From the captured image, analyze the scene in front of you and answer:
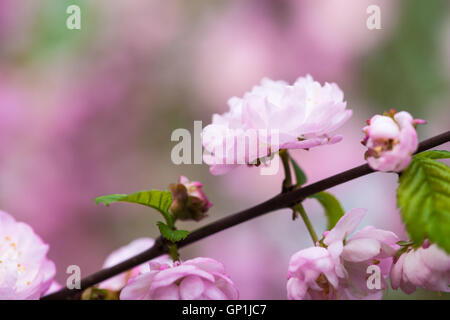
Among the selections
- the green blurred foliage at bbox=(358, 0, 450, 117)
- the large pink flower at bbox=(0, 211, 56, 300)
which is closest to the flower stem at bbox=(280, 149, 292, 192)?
the large pink flower at bbox=(0, 211, 56, 300)

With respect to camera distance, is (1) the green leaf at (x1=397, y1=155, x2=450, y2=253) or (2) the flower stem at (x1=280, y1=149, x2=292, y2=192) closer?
(1) the green leaf at (x1=397, y1=155, x2=450, y2=253)

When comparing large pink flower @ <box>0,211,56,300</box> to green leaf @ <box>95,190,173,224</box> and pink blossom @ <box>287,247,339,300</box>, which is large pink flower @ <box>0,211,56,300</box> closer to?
green leaf @ <box>95,190,173,224</box>

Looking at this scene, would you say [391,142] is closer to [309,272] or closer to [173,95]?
[309,272]

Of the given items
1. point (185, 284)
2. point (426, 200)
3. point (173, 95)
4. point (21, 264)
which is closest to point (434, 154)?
point (426, 200)

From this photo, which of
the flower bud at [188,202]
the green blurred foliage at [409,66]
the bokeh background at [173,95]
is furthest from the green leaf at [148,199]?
the green blurred foliage at [409,66]

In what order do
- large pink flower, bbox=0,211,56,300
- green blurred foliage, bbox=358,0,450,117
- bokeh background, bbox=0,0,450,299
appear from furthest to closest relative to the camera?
1. green blurred foliage, bbox=358,0,450,117
2. bokeh background, bbox=0,0,450,299
3. large pink flower, bbox=0,211,56,300

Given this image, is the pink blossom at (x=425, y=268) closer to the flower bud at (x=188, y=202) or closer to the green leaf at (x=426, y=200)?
the green leaf at (x=426, y=200)
